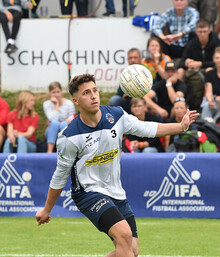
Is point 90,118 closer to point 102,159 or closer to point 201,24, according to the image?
point 102,159

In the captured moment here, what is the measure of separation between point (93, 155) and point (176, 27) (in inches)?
341

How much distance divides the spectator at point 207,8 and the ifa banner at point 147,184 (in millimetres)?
4969

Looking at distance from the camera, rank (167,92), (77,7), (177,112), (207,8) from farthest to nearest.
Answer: (77,7)
(207,8)
(167,92)
(177,112)

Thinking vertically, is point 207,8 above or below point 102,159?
below

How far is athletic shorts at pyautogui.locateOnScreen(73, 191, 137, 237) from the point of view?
605cm

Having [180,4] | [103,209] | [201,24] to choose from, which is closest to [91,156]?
[103,209]

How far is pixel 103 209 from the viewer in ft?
20.1

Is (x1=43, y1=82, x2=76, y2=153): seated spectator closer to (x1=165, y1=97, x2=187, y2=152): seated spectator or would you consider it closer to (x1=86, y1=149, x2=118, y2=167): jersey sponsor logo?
(x1=165, y1=97, x2=187, y2=152): seated spectator

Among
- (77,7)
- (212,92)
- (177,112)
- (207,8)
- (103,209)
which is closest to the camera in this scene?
(103,209)

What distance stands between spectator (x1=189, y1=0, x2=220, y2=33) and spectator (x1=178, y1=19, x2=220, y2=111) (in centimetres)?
133

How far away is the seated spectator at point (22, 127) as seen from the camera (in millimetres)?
12836

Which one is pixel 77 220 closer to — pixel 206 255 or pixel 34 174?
pixel 34 174

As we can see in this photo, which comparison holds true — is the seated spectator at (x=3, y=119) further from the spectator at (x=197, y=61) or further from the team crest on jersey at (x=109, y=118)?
the team crest on jersey at (x=109, y=118)

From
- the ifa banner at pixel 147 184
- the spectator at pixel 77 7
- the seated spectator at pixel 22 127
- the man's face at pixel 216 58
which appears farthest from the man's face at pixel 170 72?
the spectator at pixel 77 7
